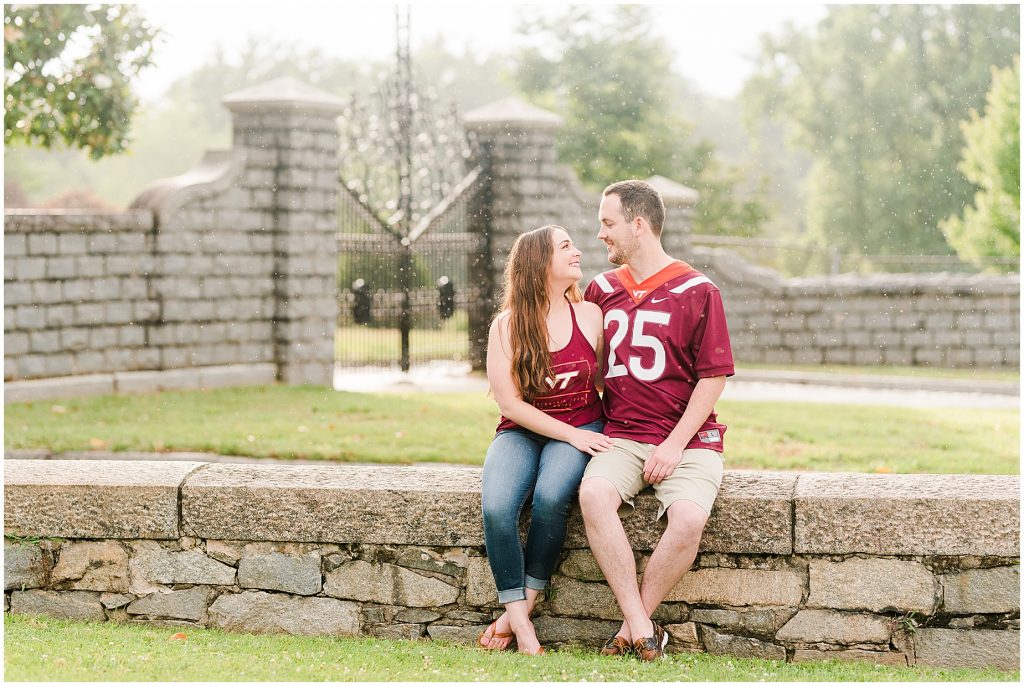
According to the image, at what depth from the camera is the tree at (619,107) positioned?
102 ft

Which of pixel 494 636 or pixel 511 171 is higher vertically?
pixel 511 171

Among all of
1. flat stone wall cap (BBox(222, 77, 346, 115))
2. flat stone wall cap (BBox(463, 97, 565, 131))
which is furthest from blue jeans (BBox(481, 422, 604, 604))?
flat stone wall cap (BBox(463, 97, 565, 131))

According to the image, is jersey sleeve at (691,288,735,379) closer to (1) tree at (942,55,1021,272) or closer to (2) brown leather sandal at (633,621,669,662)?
(2) brown leather sandal at (633,621,669,662)

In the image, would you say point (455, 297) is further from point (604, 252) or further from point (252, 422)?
point (252, 422)

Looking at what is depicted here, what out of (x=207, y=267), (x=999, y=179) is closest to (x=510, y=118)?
(x=207, y=267)

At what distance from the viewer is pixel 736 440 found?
976cm

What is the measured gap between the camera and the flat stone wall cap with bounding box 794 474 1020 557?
13.6 feet

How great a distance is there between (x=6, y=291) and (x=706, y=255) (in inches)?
434

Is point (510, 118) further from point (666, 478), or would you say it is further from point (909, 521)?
point (909, 521)

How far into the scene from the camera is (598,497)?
4.10 meters

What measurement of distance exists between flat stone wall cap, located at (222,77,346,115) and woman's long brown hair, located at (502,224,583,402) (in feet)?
31.5

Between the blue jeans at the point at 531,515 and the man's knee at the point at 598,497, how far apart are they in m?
0.07

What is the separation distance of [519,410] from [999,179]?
21921 mm

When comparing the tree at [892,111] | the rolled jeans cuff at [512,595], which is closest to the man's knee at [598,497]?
the rolled jeans cuff at [512,595]
